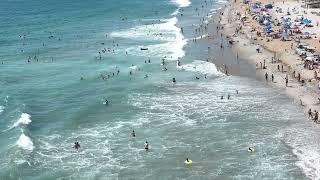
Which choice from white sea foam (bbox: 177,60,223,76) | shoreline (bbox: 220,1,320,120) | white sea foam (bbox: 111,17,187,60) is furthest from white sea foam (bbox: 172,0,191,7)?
white sea foam (bbox: 177,60,223,76)

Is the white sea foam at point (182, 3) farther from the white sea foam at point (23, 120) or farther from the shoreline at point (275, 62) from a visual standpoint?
the white sea foam at point (23, 120)

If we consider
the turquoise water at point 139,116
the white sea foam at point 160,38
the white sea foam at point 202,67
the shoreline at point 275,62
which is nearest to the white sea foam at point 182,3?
the white sea foam at point 160,38

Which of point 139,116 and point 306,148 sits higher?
point 139,116

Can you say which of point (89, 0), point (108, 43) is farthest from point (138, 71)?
point (89, 0)

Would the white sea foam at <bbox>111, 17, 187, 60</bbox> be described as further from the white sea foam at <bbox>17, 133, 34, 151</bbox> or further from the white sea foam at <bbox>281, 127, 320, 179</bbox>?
the white sea foam at <bbox>17, 133, 34, 151</bbox>

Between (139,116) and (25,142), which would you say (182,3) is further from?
(25,142)

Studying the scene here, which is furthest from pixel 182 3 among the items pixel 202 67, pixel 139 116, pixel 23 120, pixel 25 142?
pixel 25 142
